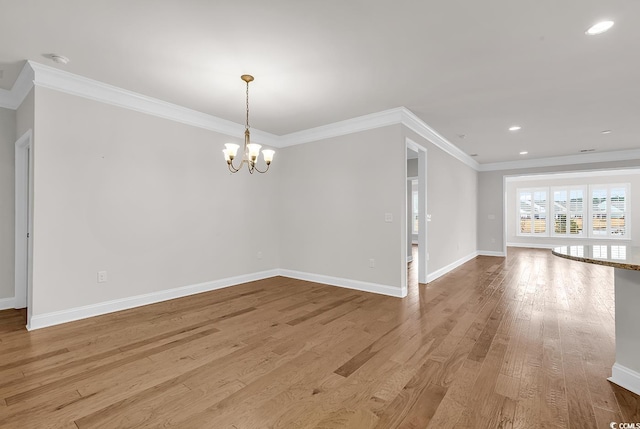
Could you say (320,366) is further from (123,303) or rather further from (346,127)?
(346,127)

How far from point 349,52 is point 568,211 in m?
11.4

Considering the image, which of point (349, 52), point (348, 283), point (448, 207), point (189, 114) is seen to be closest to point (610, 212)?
point (448, 207)

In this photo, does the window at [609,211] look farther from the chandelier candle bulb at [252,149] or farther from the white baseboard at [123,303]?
the chandelier candle bulb at [252,149]

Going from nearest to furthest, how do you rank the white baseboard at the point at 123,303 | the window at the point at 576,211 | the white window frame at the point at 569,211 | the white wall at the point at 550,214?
the white baseboard at the point at 123,303 < the white wall at the point at 550,214 < the window at the point at 576,211 < the white window frame at the point at 569,211

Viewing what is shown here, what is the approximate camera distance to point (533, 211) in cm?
1088

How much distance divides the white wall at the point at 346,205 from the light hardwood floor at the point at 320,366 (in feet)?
2.72

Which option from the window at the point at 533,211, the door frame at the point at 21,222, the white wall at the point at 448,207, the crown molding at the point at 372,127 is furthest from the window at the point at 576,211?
the door frame at the point at 21,222

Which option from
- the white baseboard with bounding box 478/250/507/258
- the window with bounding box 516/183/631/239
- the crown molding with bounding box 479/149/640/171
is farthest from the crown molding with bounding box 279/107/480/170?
the window with bounding box 516/183/631/239

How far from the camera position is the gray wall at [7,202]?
3.64 meters

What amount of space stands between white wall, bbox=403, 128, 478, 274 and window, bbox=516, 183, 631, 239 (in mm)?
4360

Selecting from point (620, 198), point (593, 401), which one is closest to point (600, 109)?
point (593, 401)

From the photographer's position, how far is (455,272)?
6.03 m

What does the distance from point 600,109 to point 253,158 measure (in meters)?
4.99

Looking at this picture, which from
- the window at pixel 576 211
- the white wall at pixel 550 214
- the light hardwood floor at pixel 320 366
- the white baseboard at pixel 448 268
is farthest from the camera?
the window at pixel 576 211
